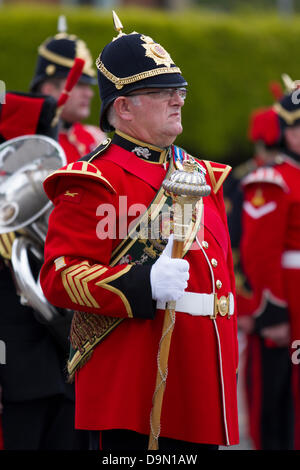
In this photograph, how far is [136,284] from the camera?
3496 mm

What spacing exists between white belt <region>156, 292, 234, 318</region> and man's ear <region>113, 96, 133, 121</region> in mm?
660

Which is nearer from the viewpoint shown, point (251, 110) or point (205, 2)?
point (251, 110)

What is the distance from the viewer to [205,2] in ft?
81.1

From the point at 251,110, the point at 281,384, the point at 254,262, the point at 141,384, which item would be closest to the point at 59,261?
the point at 141,384

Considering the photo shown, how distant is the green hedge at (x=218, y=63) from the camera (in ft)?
39.4

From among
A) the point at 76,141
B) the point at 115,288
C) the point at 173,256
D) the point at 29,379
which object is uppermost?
the point at 76,141

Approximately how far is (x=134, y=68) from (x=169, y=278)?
76 cm

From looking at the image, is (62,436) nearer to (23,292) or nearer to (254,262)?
(23,292)

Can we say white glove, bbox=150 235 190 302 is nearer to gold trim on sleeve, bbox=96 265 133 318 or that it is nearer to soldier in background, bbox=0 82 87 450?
gold trim on sleeve, bbox=96 265 133 318

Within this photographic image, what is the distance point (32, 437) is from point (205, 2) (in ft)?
68.8
